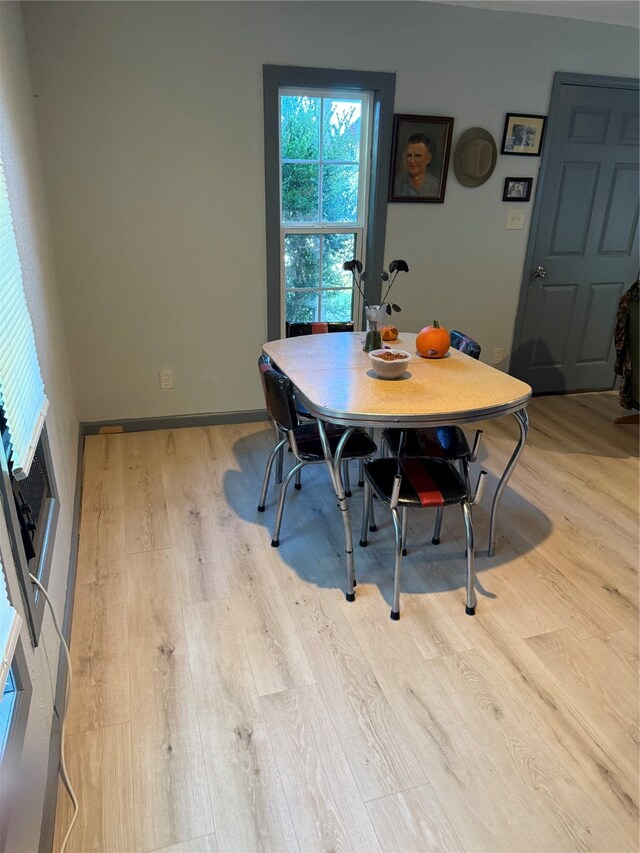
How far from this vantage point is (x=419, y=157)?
3.27 meters

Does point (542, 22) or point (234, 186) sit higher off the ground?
point (542, 22)

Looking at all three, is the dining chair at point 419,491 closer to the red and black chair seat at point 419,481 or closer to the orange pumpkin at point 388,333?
the red and black chair seat at point 419,481

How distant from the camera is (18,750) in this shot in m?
1.05

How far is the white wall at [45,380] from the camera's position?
113cm

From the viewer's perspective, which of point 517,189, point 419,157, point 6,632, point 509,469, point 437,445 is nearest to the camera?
point 6,632

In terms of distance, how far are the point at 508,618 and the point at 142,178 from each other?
9.17 ft

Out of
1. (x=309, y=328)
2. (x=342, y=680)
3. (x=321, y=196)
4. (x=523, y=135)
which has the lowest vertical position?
(x=342, y=680)

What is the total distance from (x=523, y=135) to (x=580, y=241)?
2.87 feet

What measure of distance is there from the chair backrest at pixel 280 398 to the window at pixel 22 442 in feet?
2.54

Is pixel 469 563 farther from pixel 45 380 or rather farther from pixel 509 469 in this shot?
pixel 45 380

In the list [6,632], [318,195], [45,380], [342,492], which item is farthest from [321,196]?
[6,632]

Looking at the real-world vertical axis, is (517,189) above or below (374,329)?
above

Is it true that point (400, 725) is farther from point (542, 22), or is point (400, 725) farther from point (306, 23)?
point (542, 22)

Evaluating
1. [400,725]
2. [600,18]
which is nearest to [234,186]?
[600,18]
